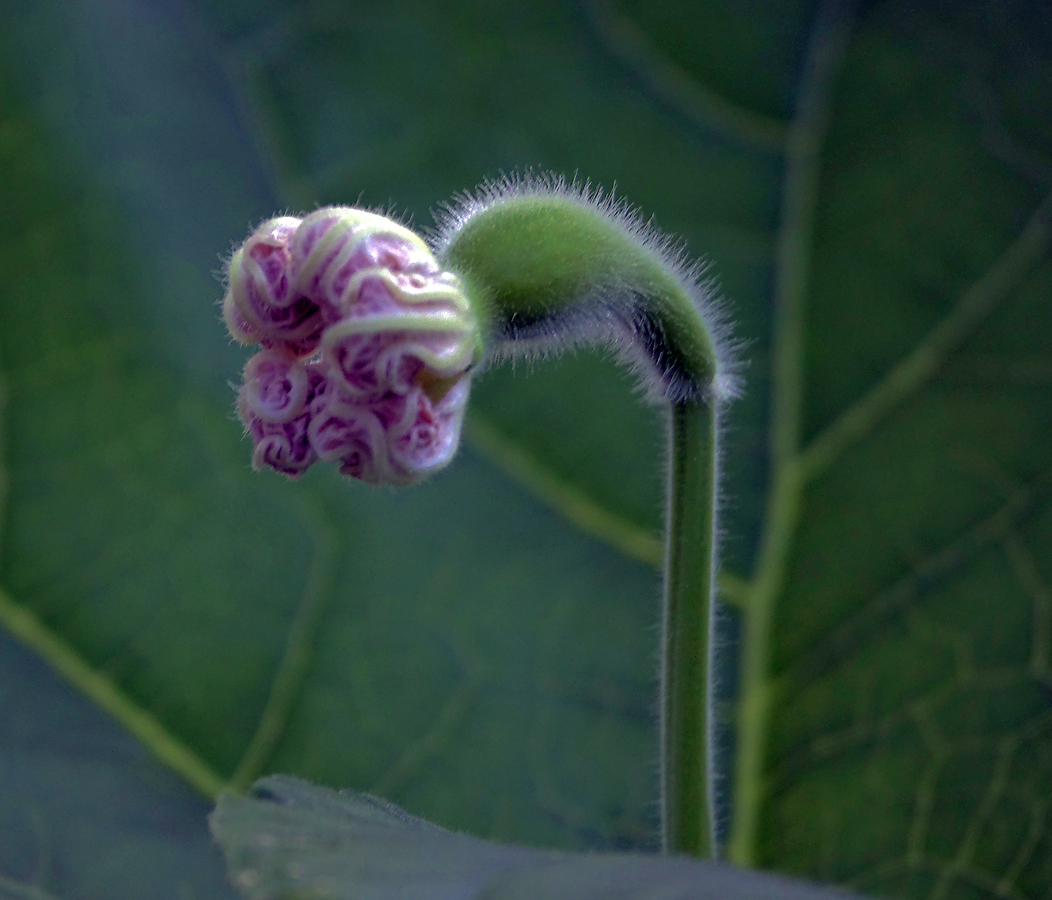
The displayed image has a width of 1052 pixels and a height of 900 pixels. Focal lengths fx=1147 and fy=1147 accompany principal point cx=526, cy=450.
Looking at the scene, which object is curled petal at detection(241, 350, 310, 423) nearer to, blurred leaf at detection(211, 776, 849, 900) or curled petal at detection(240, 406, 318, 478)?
curled petal at detection(240, 406, 318, 478)

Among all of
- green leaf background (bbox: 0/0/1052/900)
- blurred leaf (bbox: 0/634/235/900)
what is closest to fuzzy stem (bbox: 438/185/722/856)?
green leaf background (bbox: 0/0/1052/900)

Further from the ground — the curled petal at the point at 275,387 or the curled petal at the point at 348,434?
the curled petal at the point at 275,387

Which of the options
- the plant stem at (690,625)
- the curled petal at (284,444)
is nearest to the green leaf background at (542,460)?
the plant stem at (690,625)

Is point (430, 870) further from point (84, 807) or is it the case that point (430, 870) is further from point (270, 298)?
point (84, 807)

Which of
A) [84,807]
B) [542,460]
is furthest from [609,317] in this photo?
[84,807]

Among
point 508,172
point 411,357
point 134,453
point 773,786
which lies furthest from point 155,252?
point 773,786

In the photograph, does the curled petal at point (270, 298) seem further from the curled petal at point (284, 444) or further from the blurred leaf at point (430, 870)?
the blurred leaf at point (430, 870)

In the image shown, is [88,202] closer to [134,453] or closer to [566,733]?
[134,453]
